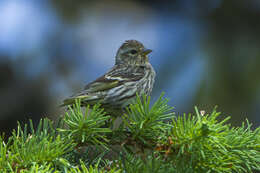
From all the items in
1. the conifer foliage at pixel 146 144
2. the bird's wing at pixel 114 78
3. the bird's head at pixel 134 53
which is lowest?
the conifer foliage at pixel 146 144

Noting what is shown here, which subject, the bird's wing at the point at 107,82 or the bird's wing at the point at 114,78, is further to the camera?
the bird's wing at the point at 114,78

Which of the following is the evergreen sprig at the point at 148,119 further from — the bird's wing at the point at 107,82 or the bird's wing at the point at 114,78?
the bird's wing at the point at 114,78

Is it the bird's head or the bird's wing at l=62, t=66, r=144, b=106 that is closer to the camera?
the bird's wing at l=62, t=66, r=144, b=106

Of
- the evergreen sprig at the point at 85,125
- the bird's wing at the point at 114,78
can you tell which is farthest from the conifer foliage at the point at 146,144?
the bird's wing at the point at 114,78

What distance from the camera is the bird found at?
3.08 meters

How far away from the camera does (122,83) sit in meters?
3.41

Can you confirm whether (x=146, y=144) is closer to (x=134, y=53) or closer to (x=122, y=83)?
(x=122, y=83)

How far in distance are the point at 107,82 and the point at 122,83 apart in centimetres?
15

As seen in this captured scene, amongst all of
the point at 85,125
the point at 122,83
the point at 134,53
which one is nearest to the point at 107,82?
the point at 122,83

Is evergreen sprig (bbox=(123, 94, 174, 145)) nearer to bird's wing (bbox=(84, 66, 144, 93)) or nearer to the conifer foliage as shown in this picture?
the conifer foliage

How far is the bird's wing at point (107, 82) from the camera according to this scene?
9.80 ft

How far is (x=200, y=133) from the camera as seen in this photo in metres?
1.71

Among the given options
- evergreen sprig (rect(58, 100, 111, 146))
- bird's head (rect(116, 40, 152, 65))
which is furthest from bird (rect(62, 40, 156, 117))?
evergreen sprig (rect(58, 100, 111, 146))

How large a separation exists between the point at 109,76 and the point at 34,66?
1.45 m
